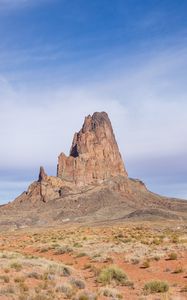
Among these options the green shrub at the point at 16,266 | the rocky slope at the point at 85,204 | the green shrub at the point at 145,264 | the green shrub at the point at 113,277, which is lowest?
the green shrub at the point at 113,277

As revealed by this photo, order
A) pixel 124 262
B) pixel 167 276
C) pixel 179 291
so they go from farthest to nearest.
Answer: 1. pixel 124 262
2. pixel 167 276
3. pixel 179 291

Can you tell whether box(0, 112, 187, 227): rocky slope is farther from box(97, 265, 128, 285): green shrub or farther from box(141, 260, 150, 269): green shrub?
box(97, 265, 128, 285): green shrub

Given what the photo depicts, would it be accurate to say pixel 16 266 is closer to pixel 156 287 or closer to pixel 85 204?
pixel 156 287

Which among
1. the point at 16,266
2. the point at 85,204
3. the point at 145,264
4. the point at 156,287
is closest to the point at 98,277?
the point at 156,287

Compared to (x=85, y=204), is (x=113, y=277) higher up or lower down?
lower down

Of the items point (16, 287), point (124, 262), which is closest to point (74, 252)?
point (124, 262)

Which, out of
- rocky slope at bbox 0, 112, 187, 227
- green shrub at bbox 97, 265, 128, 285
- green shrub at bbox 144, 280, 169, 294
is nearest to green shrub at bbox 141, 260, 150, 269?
green shrub at bbox 97, 265, 128, 285

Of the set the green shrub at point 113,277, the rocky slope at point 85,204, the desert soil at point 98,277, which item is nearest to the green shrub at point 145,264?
the desert soil at point 98,277

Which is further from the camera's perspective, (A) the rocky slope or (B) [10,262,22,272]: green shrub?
(A) the rocky slope

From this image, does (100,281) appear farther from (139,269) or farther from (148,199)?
(148,199)

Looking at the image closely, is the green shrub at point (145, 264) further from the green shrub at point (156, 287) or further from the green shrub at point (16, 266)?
the green shrub at point (16, 266)

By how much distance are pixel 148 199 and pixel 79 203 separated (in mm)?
34501

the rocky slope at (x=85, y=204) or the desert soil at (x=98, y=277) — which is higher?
the rocky slope at (x=85, y=204)

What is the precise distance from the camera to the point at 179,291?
19.3 meters
